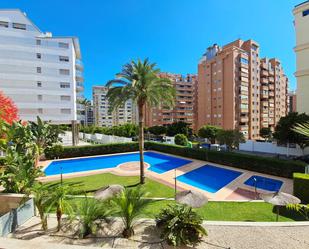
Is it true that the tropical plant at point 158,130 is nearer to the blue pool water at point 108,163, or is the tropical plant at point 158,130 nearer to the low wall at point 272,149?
the low wall at point 272,149

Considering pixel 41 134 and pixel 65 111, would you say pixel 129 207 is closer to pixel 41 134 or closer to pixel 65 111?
pixel 41 134

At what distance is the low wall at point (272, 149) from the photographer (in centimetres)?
2896

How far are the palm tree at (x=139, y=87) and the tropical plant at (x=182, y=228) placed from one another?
9270 millimetres

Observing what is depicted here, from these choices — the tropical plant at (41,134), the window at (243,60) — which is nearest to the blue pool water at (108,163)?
the tropical plant at (41,134)

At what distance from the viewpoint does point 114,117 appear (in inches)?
5551

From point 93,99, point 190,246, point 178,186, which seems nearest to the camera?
point 190,246

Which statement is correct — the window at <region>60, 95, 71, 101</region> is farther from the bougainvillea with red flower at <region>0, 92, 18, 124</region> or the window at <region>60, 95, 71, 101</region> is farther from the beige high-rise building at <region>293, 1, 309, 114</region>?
Answer: the beige high-rise building at <region>293, 1, 309, 114</region>

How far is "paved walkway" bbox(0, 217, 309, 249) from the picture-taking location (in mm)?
6285

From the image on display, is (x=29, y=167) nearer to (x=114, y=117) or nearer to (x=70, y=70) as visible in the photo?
(x=70, y=70)

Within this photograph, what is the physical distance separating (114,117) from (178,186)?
129244 mm

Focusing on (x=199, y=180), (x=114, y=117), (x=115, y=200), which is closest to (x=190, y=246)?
(x=115, y=200)

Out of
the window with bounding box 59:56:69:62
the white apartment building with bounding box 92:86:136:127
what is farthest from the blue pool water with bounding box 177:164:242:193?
the white apartment building with bounding box 92:86:136:127

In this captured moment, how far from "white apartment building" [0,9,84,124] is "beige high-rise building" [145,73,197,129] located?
46.0 metres

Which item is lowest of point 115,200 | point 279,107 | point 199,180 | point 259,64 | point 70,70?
point 199,180
